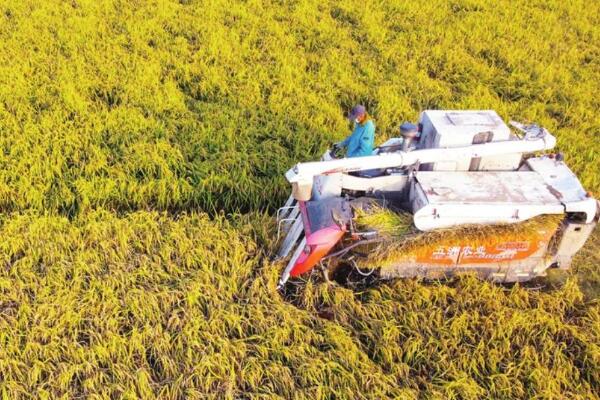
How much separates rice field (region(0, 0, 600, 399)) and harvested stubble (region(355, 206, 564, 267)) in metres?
0.36

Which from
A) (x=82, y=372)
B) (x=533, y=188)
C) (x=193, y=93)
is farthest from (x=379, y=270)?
(x=193, y=93)

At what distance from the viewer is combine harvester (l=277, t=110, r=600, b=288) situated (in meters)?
4.19

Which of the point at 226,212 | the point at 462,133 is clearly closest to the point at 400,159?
the point at 462,133

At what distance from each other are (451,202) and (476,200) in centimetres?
22

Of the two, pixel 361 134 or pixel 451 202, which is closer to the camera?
pixel 451 202

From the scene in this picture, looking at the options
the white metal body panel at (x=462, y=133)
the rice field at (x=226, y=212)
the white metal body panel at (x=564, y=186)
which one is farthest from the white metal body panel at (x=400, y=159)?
the rice field at (x=226, y=212)

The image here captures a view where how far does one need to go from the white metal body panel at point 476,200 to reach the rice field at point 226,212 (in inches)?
25.5

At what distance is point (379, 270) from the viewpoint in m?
4.51

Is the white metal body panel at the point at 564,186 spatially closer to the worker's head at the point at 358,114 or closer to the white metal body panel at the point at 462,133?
the white metal body panel at the point at 462,133

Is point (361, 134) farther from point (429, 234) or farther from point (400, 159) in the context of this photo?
point (429, 234)

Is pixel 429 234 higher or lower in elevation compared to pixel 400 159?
lower

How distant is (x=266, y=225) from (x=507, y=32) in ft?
24.0

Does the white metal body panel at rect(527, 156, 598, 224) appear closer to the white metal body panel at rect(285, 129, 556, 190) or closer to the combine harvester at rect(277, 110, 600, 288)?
the combine harvester at rect(277, 110, 600, 288)

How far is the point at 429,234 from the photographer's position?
4.29 meters
